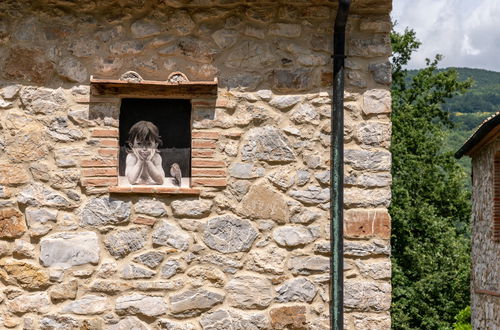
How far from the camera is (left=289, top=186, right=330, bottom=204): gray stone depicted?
5230 millimetres

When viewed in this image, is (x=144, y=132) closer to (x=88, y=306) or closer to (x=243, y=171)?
(x=243, y=171)

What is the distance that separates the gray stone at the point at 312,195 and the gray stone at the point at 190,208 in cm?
67

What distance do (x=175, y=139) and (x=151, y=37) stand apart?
0.81 m

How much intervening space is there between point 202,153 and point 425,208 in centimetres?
1467

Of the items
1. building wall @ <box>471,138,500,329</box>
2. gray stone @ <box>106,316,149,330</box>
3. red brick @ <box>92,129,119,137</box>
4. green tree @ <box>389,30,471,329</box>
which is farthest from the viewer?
green tree @ <box>389,30,471,329</box>

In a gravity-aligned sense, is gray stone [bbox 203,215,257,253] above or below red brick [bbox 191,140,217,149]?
below

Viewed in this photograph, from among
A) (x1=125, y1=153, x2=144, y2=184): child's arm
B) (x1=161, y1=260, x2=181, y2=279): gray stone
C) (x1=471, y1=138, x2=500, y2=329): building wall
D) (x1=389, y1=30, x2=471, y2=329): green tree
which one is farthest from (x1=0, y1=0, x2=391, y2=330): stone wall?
(x1=389, y1=30, x2=471, y2=329): green tree

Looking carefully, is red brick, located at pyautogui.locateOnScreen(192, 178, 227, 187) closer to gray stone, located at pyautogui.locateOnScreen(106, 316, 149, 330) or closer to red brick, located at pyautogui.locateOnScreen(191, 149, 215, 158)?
red brick, located at pyautogui.locateOnScreen(191, 149, 215, 158)

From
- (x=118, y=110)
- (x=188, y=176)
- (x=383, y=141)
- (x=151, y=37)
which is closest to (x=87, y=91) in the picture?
(x=118, y=110)

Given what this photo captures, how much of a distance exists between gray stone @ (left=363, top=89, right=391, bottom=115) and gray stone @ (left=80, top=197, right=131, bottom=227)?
200cm

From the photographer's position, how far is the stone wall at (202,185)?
512cm

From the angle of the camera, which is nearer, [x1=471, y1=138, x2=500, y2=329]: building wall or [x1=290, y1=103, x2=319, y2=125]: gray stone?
[x1=290, y1=103, x2=319, y2=125]: gray stone

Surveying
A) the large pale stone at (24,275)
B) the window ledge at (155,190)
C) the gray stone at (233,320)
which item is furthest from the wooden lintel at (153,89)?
the gray stone at (233,320)

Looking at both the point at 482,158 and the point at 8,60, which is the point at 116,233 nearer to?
the point at 8,60
